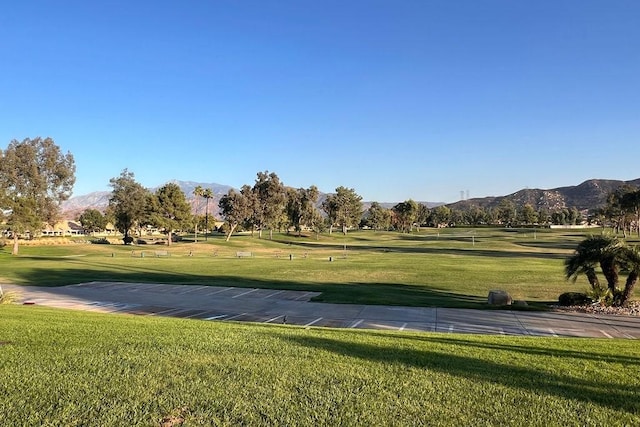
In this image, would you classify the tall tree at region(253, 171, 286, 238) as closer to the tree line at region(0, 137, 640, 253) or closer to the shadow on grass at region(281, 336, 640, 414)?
the tree line at region(0, 137, 640, 253)

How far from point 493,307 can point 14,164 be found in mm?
74109

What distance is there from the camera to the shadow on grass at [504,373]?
5461 millimetres

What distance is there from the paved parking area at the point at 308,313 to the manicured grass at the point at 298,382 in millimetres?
6610

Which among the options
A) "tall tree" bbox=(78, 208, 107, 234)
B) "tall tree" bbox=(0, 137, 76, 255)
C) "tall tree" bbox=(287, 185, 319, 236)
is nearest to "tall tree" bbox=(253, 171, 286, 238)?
"tall tree" bbox=(287, 185, 319, 236)

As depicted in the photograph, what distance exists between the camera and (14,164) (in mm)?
70750

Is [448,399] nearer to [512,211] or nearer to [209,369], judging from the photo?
[209,369]

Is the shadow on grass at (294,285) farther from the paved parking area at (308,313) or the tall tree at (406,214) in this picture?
the tall tree at (406,214)

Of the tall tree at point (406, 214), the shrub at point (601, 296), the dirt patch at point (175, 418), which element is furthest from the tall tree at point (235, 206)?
the dirt patch at point (175, 418)

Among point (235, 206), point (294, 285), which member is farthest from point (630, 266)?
point (235, 206)

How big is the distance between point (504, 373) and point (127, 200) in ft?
330

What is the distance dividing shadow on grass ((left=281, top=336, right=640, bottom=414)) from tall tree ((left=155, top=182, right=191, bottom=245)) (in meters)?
76.5

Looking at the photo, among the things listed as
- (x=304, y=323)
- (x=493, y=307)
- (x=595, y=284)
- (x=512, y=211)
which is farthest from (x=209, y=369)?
(x=512, y=211)

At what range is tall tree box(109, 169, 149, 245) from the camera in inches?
3725

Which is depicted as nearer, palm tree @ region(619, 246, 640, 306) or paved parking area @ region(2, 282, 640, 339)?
paved parking area @ region(2, 282, 640, 339)
